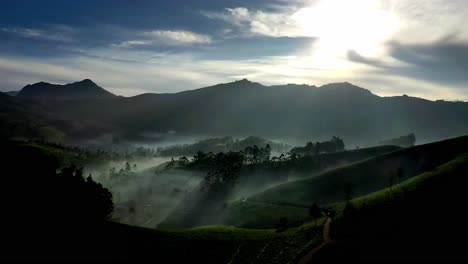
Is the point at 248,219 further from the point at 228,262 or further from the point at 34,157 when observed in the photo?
the point at 34,157

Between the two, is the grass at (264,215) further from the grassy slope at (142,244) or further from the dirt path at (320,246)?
the dirt path at (320,246)

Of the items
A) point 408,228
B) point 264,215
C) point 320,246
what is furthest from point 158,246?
point 264,215

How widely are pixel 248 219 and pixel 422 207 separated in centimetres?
8241

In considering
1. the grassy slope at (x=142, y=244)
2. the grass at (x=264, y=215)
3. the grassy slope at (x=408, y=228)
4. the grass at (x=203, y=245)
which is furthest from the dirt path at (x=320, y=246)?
the grass at (x=264, y=215)

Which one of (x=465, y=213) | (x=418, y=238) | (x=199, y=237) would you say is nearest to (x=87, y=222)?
(x=199, y=237)

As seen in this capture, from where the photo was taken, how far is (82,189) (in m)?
130

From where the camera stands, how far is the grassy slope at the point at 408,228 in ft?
322

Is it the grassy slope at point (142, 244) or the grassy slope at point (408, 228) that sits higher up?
the grassy slope at point (408, 228)

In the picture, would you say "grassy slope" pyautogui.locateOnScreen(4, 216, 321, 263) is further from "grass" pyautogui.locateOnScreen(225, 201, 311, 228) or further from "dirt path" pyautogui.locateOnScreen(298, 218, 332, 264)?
A: "grass" pyautogui.locateOnScreen(225, 201, 311, 228)

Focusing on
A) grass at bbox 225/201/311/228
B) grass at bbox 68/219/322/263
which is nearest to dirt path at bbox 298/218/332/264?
grass at bbox 68/219/322/263

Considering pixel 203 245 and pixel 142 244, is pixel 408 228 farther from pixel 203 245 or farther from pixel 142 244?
pixel 142 244

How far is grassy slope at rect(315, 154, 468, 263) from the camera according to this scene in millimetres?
98188

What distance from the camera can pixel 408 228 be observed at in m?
110

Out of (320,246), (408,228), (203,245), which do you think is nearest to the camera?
(320,246)
